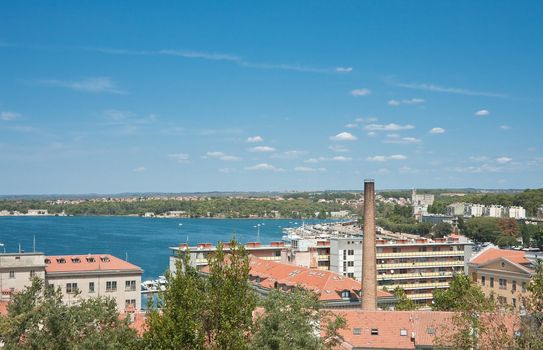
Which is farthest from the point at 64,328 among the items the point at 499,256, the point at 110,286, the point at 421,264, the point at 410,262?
the point at 421,264

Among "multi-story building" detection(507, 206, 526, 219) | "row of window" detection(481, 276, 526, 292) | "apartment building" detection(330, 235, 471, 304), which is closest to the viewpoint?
"row of window" detection(481, 276, 526, 292)

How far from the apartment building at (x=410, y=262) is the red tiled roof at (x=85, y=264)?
26906mm

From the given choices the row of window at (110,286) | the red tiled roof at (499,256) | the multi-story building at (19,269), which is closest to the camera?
the multi-story building at (19,269)

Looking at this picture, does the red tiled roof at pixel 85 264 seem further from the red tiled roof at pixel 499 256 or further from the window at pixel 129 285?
the red tiled roof at pixel 499 256

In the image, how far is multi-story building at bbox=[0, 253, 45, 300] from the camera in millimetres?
48844

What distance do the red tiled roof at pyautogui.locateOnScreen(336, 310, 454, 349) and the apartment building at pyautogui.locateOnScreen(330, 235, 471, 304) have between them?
3301 centimetres

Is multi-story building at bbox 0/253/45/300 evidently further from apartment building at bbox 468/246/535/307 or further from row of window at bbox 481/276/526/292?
row of window at bbox 481/276/526/292

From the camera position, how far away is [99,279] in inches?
2051

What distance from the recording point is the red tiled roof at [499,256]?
6039 centimetres

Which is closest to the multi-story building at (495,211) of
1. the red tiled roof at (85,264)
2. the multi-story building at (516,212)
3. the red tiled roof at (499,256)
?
the multi-story building at (516,212)

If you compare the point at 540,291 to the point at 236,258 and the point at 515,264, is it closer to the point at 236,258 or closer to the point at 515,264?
the point at 236,258

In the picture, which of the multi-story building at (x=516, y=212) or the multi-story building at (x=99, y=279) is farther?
the multi-story building at (x=516, y=212)

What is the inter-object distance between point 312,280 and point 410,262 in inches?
1116

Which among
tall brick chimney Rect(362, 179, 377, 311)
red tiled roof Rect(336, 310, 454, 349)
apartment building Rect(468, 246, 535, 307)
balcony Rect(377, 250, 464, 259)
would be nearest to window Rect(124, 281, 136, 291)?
tall brick chimney Rect(362, 179, 377, 311)
